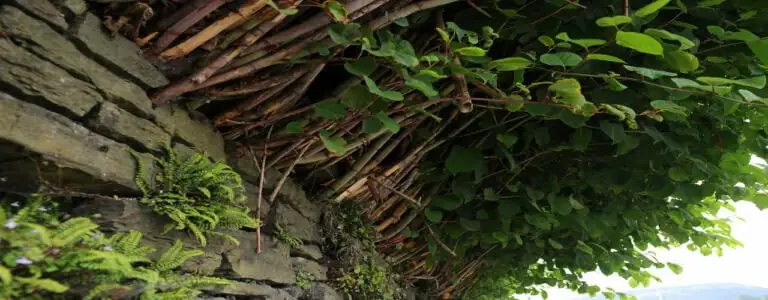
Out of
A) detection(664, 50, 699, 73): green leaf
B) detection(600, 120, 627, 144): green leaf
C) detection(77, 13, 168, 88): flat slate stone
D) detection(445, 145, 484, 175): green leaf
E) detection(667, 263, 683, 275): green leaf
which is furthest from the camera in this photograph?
detection(667, 263, 683, 275): green leaf

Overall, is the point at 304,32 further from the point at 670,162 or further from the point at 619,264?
the point at 619,264

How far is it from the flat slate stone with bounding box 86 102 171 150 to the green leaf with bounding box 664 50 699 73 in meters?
1.64

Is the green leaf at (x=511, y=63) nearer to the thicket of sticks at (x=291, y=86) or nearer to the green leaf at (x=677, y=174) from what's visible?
the thicket of sticks at (x=291, y=86)

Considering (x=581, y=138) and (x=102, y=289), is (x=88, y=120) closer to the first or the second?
(x=102, y=289)

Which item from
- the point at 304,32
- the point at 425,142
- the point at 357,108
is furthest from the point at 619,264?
the point at 304,32

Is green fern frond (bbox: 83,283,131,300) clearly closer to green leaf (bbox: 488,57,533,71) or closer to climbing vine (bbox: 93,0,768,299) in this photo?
climbing vine (bbox: 93,0,768,299)

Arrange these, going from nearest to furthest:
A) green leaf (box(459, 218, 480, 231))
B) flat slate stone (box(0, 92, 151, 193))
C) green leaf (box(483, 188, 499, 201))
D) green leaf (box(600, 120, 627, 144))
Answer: flat slate stone (box(0, 92, 151, 193)) < green leaf (box(600, 120, 627, 144)) < green leaf (box(483, 188, 499, 201)) < green leaf (box(459, 218, 480, 231))

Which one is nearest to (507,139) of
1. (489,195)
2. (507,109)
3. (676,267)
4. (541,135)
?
(541,135)

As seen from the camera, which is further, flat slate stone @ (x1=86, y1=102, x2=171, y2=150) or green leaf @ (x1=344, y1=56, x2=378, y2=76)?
green leaf @ (x1=344, y1=56, x2=378, y2=76)

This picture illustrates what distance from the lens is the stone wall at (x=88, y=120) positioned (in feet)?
3.44

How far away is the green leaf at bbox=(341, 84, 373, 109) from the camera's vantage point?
153 cm

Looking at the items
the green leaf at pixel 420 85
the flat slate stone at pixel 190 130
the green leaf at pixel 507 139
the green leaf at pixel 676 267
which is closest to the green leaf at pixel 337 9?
the green leaf at pixel 420 85

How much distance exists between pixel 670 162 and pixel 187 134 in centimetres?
208

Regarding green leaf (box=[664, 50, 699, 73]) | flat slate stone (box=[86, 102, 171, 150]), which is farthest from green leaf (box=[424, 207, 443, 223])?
flat slate stone (box=[86, 102, 171, 150])
